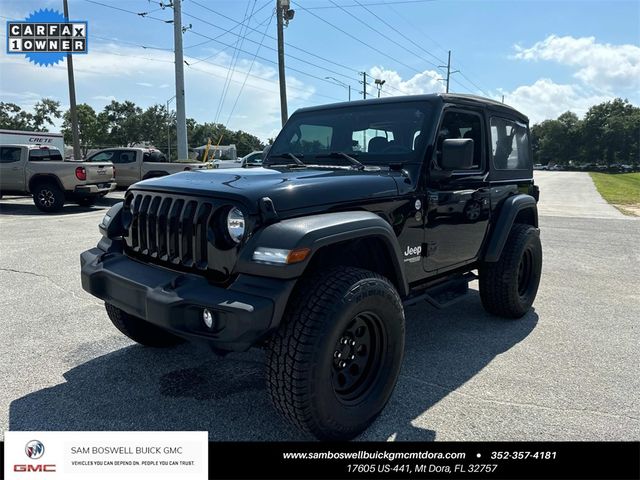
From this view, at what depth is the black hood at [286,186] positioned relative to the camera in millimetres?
2453

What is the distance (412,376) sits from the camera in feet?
10.7

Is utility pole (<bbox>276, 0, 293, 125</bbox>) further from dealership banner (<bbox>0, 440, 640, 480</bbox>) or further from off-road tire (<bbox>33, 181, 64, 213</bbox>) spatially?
dealership banner (<bbox>0, 440, 640, 480</bbox>)

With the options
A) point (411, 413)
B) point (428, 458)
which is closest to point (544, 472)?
point (428, 458)

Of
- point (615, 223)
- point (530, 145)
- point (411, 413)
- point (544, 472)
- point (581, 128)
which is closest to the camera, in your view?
point (544, 472)

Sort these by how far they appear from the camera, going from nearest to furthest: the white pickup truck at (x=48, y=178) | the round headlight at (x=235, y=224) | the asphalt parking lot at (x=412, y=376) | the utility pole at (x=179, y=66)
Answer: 1. the round headlight at (x=235, y=224)
2. the asphalt parking lot at (x=412, y=376)
3. the white pickup truck at (x=48, y=178)
4. the utility pole at (x=179, y=66)

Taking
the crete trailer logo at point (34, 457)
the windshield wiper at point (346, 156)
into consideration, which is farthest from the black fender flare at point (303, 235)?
the crete trailer logo at point (34, 457)

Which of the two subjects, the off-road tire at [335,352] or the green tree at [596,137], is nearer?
the off-road tire at [335,352]

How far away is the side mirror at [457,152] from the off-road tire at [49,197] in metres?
11.9

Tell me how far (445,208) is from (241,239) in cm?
170

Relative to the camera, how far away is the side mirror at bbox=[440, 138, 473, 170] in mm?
3076

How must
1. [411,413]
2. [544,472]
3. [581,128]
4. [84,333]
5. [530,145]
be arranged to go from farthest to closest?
[581,128] → [530,145] → [84,333] → [411,413] → [544,472]

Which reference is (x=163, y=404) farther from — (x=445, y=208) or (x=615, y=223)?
(x=615, y=223)

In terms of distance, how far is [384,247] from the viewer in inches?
111

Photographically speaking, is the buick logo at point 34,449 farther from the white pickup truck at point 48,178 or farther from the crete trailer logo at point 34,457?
the white pickup truck at point 48,178
